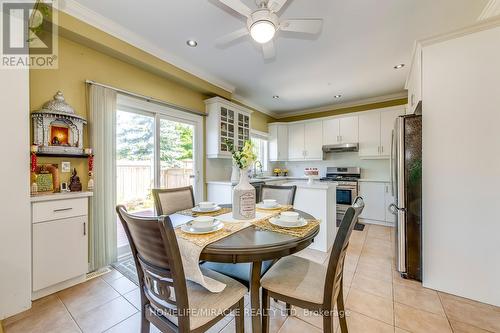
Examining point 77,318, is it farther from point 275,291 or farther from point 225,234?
point 275,291

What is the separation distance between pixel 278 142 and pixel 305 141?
2.26ft

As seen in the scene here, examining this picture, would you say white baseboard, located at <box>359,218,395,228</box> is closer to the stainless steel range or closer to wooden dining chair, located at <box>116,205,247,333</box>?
the stainless steel range

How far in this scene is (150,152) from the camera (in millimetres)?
2992

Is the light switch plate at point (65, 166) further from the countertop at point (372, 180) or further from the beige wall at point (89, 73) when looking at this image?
the countertop at point (372, 180)

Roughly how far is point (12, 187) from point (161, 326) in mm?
1694

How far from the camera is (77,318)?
1621 mm

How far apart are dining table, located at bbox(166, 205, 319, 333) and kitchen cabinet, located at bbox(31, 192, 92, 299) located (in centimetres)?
173

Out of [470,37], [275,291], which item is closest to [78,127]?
[275,291]

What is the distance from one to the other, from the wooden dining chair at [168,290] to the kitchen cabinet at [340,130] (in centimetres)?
431

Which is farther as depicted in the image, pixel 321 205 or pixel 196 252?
pixel 321 205

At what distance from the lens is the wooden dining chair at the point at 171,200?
1.97 metres

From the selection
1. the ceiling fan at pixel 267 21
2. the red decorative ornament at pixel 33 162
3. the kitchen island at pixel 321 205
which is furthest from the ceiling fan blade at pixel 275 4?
the red decorative ornament at pixel 33 162

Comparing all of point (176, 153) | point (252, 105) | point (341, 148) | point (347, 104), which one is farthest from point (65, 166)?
point (347, 104)

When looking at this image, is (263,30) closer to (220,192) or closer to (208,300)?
(208,300)
